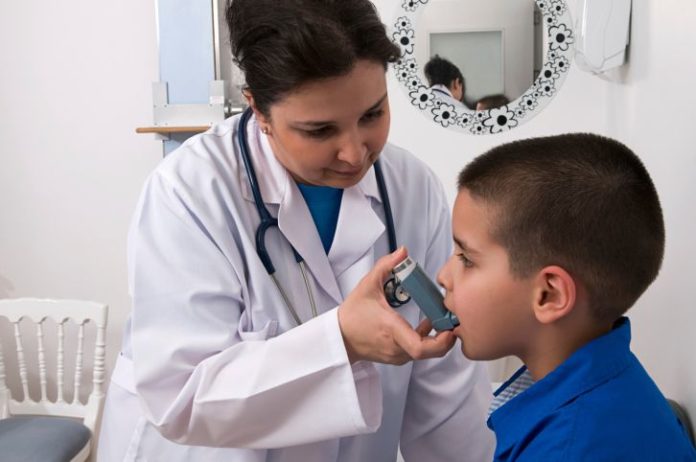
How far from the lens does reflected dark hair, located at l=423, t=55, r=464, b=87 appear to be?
2494mm

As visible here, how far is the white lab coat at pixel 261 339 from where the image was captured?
0.99m

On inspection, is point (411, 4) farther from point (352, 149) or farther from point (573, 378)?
point (573, 378)

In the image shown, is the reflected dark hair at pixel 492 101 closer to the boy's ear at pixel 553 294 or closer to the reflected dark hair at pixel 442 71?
the reflected dark hair at pixel 442 71

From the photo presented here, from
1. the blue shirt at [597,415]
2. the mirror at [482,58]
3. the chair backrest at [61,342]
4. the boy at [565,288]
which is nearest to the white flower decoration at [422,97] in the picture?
the mirror at [482,58]

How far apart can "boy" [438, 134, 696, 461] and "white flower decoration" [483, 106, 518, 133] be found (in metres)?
1.58

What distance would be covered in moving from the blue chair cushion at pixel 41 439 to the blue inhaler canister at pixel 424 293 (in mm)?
1518

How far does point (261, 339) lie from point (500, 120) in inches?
64.1

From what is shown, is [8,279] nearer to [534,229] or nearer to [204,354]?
[204,354]

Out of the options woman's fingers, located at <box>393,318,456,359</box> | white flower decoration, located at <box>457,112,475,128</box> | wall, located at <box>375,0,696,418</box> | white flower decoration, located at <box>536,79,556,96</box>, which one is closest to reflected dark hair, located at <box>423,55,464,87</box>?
white flower decoration, located at <box>457,112,475,128</box>

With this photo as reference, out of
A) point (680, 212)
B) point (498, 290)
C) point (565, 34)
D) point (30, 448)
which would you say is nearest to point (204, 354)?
point (498, 290)

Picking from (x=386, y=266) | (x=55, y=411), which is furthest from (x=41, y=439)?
(x=386, y=266)

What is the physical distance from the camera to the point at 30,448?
209 cm

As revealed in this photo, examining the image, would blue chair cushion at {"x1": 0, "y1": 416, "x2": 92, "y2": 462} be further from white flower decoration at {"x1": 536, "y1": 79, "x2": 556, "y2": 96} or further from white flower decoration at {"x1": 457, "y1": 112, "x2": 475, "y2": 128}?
white flower decoration at {"x1": 536, "y1": 79, "x2": 556, "y2": 96}

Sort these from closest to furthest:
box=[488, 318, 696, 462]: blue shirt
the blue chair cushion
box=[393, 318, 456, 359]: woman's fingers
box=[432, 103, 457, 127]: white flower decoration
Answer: box=[488, 318, 696, 462]: blue shirt < box=[393, 318, 456, 359]: woman's fingers < the blue chair cushion < box=[432, 103, 457, 127]: white flower decoration
